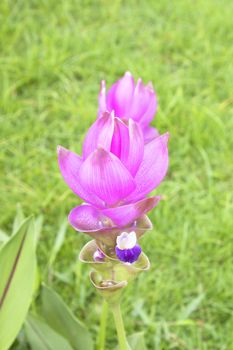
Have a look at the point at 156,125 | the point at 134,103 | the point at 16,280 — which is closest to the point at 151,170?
the point at 134,103

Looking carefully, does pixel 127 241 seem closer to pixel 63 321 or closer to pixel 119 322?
pixel 119 322

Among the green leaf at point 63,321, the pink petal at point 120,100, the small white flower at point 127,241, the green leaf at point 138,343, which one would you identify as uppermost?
the pink petal at point 120,100

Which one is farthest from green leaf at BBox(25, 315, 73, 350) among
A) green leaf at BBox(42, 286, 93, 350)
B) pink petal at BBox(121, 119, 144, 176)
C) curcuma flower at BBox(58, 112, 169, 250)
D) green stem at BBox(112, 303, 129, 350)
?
pink petal at BBox(121, 119, 144, 176)

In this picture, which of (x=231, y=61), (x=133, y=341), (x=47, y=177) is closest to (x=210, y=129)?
(x=231, y=61)

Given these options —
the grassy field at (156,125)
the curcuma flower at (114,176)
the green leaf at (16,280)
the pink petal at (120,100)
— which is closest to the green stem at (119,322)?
the curcuma flower at (114,176)

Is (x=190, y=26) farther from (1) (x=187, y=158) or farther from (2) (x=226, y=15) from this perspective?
(1) (x=187, y=158)

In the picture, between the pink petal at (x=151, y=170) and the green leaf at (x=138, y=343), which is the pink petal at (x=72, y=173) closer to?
the pink petal at (x=151, y=170)
